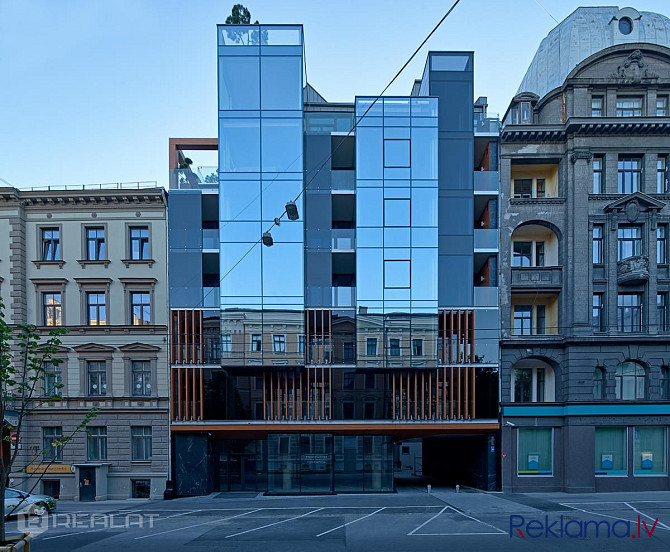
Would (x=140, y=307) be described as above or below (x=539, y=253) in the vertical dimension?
below

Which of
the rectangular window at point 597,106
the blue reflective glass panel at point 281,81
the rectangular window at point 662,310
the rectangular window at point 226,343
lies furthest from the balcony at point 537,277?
the rectangular window at point 226,343

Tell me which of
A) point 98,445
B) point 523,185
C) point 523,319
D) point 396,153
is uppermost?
point 396,153

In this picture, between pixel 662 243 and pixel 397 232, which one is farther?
pixel 662 243

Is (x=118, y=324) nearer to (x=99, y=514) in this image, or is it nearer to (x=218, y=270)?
(x=218, y=270)

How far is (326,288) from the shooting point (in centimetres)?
2191

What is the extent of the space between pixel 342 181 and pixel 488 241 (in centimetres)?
822

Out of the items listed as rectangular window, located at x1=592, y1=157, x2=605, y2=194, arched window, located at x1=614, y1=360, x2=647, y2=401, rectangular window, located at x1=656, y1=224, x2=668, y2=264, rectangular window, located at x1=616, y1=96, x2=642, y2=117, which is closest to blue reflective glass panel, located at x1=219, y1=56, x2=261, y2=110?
rectangular window, located at x1=592, y1=157, x2=605, y2=194

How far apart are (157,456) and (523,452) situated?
18.7m

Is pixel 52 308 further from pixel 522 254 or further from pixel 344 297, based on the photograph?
pixel 522 254

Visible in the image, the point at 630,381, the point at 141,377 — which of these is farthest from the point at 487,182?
the point at 141,377

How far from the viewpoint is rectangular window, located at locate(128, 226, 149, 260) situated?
75.2ft

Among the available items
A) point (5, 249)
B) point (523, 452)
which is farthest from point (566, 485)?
point (5, 249)

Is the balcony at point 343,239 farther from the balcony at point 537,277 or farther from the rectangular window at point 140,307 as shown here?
the rectangular window at point 140,307

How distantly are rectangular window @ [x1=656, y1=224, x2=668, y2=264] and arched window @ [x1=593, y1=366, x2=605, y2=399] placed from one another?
650cm
